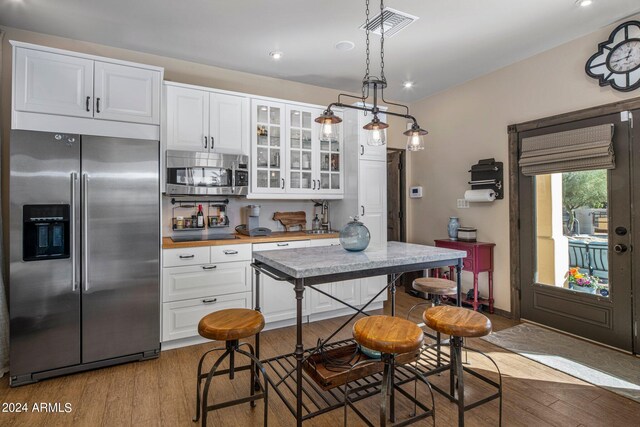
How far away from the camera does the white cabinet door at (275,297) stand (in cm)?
344

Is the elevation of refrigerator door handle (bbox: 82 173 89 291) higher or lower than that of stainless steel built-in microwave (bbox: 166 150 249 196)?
lower

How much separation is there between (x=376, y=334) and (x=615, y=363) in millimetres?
2479

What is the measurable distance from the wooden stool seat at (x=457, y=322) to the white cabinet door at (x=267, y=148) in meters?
2.33

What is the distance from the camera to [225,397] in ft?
7.57

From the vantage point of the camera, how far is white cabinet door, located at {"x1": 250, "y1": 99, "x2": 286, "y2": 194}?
3.69m

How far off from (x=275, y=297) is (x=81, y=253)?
5.76ft

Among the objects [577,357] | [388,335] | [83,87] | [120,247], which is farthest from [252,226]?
[577,357]

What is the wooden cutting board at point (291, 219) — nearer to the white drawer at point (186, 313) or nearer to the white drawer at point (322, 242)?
the white drawer at point (322, 242)

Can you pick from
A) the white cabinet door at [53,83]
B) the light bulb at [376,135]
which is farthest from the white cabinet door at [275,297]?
the white cabinet door at [53,83]

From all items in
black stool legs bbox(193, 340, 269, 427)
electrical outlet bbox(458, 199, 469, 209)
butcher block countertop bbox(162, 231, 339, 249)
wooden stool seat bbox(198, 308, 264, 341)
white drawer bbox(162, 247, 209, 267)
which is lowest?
black stool legs bbox(193, 340, 269, 427)

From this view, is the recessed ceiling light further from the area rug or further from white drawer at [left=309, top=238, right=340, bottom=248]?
the area rug

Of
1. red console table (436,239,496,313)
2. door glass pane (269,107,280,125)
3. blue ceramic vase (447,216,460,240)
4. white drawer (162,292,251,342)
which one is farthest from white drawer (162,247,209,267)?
blue ceramic vase (447,216,460,240)

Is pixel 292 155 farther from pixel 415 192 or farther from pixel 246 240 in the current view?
pixel 415 192

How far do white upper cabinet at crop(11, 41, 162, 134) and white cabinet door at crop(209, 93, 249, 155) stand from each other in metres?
0.59
